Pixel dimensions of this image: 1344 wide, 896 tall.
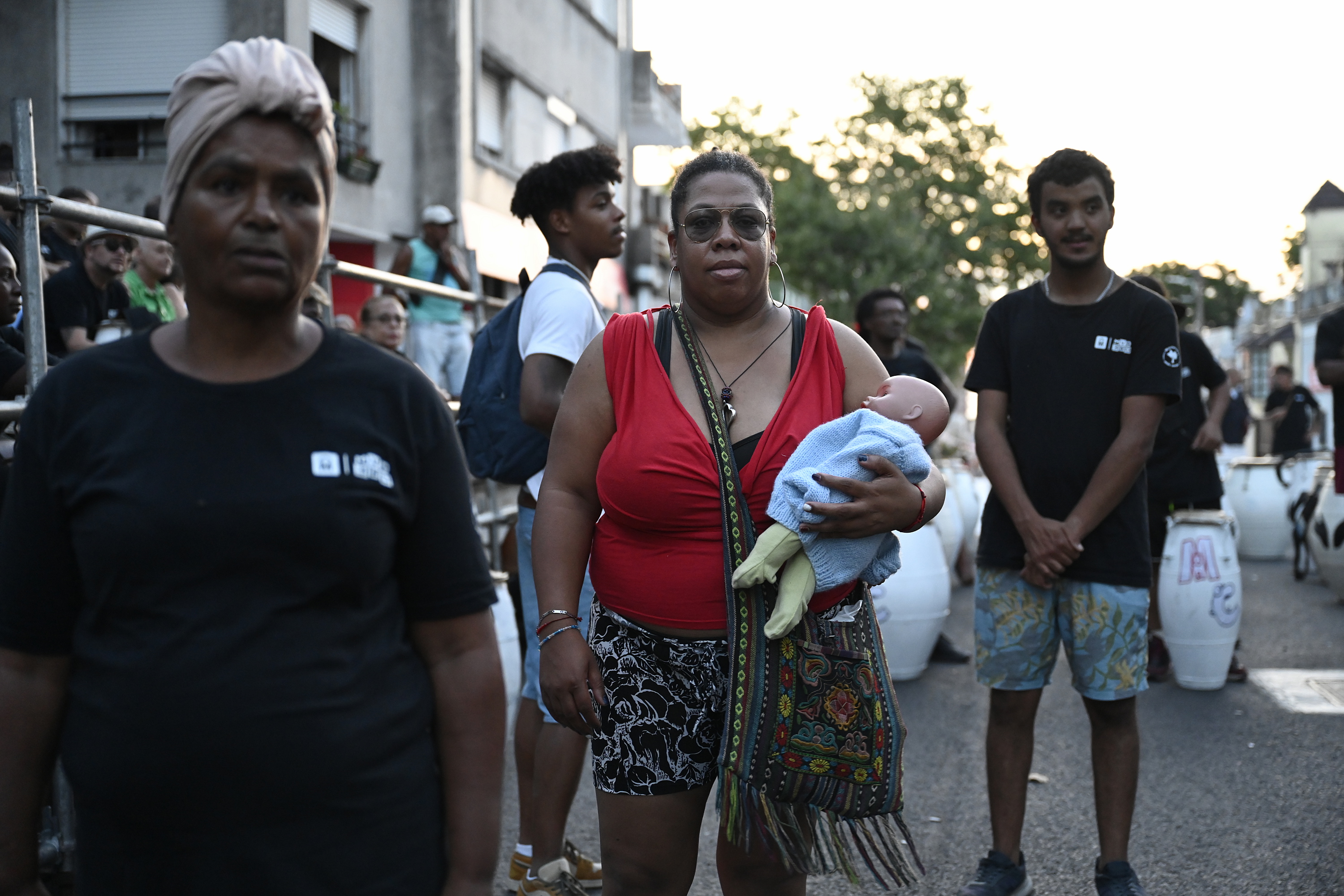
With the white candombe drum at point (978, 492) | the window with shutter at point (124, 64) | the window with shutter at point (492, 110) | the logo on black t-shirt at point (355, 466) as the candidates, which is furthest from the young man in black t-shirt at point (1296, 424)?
the logo on black t-shirt at point (355, 466)

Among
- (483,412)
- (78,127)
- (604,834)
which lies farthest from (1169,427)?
(78,127)

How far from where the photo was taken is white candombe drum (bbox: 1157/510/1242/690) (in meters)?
6.52

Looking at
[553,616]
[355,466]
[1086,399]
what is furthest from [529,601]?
[355,466]

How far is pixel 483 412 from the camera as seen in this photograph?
13.0 ft

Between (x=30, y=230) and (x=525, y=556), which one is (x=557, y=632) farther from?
(x=30, y=230)

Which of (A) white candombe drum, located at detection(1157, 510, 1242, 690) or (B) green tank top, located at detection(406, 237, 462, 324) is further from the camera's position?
(B) green tank top, located at detection(406, 237, 462, 324)

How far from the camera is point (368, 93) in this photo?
14.5 m

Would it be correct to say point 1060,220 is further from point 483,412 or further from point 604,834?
point 604,834

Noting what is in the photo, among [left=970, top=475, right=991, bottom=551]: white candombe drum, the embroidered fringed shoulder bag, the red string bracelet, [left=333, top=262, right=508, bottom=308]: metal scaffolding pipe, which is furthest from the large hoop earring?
[left=970, top=475, right=991, bottom=551]: white candombe drum

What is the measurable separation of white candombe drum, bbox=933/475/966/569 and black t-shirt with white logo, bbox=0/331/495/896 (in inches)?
309

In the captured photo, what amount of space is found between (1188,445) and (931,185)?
146 feet

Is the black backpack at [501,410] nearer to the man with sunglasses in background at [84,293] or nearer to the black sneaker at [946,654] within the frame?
the man with sunglasses in background at [84,293]

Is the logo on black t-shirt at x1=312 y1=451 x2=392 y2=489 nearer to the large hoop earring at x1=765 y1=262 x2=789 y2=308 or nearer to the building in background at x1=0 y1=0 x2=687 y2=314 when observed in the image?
the large hoop earring at x1=765 y1=262 x2=789 y2=308

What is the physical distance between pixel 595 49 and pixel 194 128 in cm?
2173
